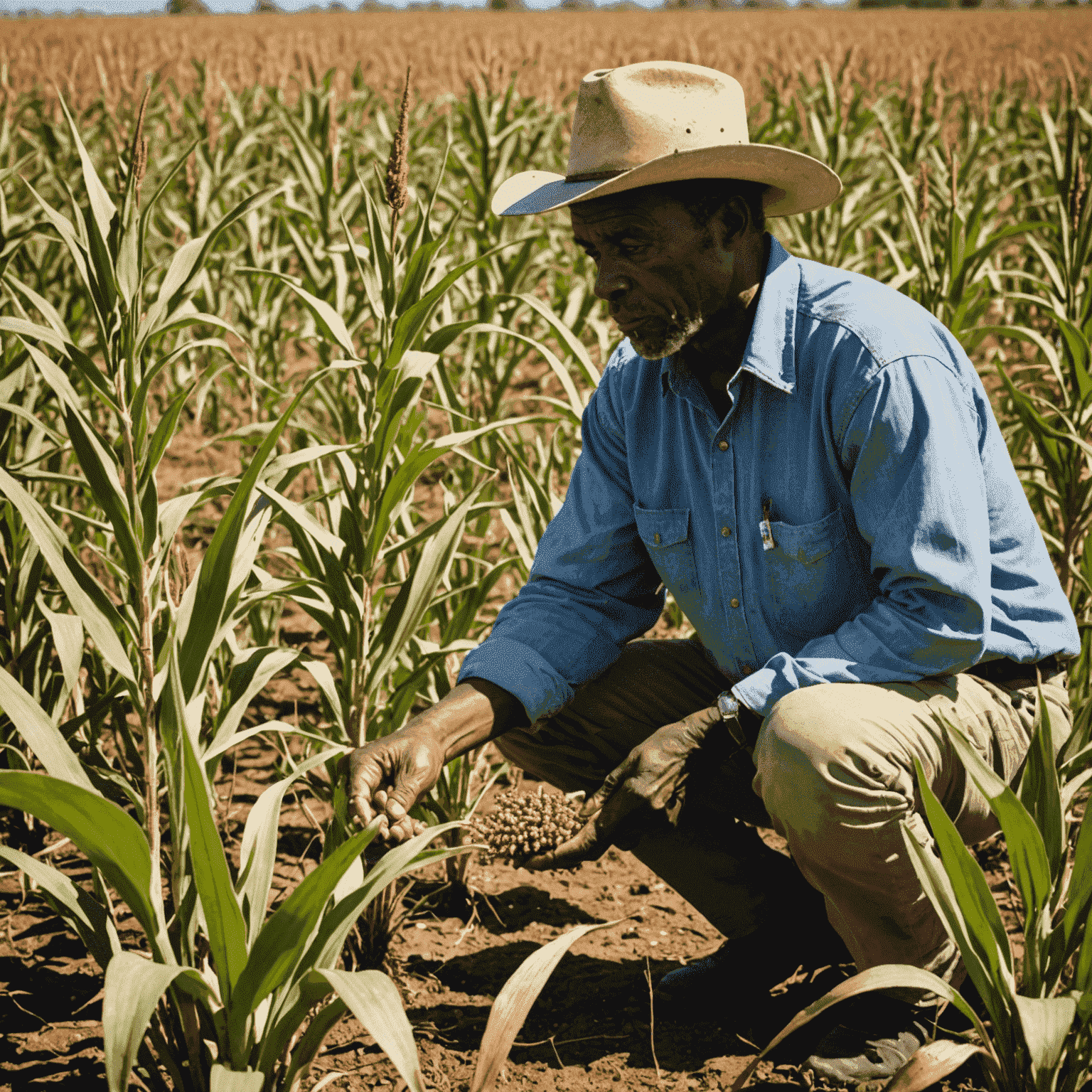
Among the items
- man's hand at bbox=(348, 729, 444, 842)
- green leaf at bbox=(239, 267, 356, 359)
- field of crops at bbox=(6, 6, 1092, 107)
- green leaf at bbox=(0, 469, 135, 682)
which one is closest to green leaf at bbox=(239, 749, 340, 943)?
man's hand at bbox=(348, 729, 444, 842)

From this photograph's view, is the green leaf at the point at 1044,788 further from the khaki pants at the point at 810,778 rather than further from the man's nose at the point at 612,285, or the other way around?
the man's nose at the point at 612,285

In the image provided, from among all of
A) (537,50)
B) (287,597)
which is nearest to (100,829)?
(287,597)

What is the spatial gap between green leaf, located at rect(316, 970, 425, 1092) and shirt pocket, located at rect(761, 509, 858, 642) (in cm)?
85

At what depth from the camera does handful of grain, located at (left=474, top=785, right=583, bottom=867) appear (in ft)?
4.88

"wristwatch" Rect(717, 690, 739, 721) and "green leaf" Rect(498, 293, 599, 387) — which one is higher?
"green leaf" Rect(498, 293, 599, 387)

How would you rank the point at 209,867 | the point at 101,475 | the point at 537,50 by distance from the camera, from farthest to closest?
the point at 537,50 → the point at 101,475 → the point at 209,867

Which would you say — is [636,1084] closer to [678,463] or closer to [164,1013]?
[164,1013]

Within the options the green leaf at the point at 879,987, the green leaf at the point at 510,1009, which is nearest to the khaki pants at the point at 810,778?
the green leaf at the point at 879,987

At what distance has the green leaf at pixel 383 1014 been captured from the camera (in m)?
1.01

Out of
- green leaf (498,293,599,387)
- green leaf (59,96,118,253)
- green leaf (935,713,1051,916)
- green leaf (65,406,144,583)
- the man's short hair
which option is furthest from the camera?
green leaf (498,293,599,387)

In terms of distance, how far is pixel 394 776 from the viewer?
149 cm

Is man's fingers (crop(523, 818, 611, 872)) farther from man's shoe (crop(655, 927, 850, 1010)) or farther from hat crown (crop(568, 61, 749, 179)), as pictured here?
hat crown (crop(568, 61, 749, 179))

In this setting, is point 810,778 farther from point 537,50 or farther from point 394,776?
point 537,50

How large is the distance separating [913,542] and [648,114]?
707 mm
